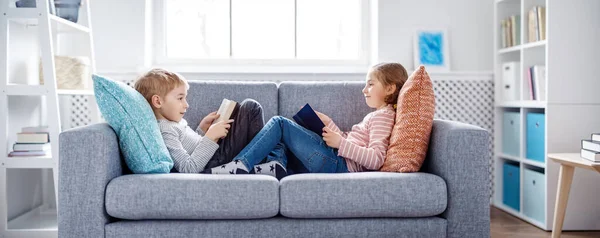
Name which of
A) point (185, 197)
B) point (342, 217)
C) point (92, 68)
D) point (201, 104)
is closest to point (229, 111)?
point (201, 104)

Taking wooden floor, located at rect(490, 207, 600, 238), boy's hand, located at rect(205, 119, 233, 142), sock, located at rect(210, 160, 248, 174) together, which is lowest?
wooden floor, located at rect(490, 207, 600, 238)

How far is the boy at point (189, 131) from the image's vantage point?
2.36 m

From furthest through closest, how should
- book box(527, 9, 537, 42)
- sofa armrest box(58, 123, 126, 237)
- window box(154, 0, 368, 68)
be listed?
window box(154, 0, 368, 68) → book box(527, 9, 537, 42) → sofa armrest box(58, 123, 126, 237)

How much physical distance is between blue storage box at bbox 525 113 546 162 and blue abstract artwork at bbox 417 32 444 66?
710 millimetres

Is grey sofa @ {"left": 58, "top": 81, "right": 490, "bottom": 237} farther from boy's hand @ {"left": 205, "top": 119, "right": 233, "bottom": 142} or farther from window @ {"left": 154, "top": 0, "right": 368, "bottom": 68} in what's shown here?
window @ {"left": 154, "top": 0, "right": 368, "bottom": 68}

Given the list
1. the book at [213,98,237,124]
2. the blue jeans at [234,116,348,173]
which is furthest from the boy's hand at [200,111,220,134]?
the blue jeans at [234,116,348,173]

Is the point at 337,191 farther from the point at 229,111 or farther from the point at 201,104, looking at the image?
the point at 201,104

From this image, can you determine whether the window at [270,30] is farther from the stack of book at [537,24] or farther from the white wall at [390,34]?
the stack of book at [537,24]

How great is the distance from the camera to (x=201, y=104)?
2.75 metres

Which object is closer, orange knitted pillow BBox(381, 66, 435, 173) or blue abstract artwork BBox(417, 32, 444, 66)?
orange knitted pillow BBox(381, 66, 435, 173)

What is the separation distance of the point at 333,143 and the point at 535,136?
1509mm

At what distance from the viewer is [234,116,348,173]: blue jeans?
2.39 meters

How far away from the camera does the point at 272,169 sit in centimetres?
237

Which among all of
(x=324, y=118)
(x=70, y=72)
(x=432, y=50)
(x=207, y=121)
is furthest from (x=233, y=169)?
(x=432, y=50)
